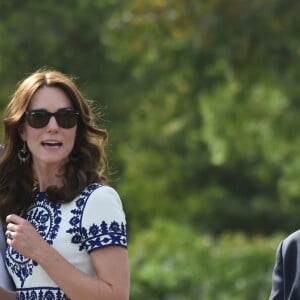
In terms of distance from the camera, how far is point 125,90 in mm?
16234

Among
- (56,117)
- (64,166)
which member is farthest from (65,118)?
(64,166)

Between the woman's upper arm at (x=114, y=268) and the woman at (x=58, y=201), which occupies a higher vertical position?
the woman at (x=58, y=201)

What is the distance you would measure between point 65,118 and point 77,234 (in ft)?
1.23

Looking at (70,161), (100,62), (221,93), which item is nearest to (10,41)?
(100,62)

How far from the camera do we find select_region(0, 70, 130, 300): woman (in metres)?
3.77

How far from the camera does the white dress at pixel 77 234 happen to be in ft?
12.6

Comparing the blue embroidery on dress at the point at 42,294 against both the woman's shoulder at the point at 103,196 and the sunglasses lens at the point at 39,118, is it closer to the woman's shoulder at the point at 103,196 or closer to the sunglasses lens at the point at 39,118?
the woman's shoulder at the point at 103,196

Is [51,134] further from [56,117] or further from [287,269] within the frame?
[287,269]

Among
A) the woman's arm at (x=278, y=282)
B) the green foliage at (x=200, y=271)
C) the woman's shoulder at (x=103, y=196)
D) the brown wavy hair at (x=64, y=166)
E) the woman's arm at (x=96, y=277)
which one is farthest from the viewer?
the green foliage at (x=200, y=271)

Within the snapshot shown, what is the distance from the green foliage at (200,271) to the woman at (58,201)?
9904 mm

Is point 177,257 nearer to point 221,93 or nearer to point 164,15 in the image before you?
point 221,93

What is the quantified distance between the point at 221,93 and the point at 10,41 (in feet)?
8.30

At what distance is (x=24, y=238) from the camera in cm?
378

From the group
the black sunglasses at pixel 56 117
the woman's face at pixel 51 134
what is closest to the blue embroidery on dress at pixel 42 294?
the woman's face at pixel 51 134
